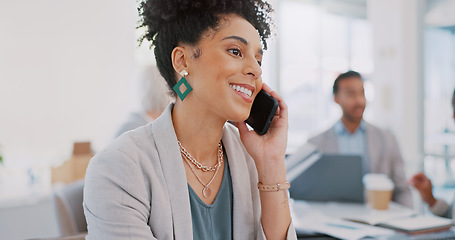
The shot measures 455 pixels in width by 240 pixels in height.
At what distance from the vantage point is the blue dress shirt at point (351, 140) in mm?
2721

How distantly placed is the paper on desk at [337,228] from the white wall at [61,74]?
9.14 ft

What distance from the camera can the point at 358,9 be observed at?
4.98m

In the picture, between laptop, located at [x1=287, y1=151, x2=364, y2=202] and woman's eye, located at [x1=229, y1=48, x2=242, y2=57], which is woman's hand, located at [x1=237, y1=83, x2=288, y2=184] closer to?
woman's eye, located at [x1=229, y1=48, x2=242, y2=57]

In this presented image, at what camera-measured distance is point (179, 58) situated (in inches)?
41.9

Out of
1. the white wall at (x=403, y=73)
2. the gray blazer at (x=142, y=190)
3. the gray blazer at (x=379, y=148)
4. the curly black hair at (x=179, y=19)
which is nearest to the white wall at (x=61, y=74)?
the gray blazer at (x=379, y=148)

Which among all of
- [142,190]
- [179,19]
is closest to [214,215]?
[142,190]

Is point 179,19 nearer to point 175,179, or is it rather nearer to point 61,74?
point 175,179

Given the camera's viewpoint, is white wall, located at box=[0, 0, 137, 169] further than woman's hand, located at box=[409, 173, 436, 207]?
Yes

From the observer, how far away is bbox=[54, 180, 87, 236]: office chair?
5.07 feet

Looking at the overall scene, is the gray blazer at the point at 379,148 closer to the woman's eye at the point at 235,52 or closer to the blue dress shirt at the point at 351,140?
the blue dress shirt at the point at 351,140

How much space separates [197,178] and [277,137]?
0.26m

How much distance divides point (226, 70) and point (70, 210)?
939mm

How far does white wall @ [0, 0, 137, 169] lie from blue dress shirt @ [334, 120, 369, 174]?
222 centimetres

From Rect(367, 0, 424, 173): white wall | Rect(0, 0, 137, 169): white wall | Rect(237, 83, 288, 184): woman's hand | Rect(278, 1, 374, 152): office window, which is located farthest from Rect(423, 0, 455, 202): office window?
Rect(237, 83, 288, 184): woman's hand
